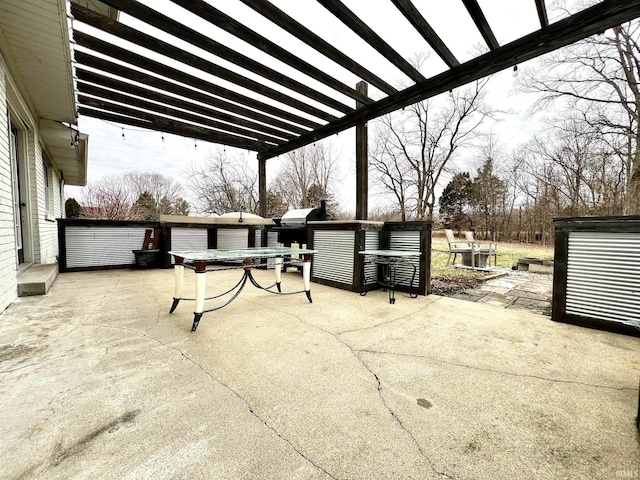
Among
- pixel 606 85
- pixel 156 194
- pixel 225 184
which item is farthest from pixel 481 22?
pixel 156 194

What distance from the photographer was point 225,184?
1485 centimetres

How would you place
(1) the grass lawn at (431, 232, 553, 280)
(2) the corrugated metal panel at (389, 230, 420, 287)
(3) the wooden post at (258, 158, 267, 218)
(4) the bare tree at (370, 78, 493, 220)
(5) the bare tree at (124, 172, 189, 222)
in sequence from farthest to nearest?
(5) the bare tree at (124, 172, 189, 222)
(4) the bare tree at (370, 78, 493, 220)
(3) the wooden post at (258, 158, 267, 218)
(1) the grass lawn at (431, 232, 553, 280)
(2) the corrugated metal panel at (389, 230, 420, 287)

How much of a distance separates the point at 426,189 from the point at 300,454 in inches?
607

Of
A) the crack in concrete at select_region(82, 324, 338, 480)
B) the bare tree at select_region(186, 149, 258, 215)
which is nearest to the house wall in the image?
the crack in concrete at select_region(82, 324, 338, 480)

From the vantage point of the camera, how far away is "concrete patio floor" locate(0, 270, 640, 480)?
3.35ft

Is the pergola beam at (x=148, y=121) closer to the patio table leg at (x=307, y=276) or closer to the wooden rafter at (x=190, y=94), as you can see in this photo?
the wooden rafter at (x=190, y=94)

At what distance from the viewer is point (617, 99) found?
7.94 meters

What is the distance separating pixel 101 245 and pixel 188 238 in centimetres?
176

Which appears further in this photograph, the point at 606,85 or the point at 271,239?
the point at 606,85

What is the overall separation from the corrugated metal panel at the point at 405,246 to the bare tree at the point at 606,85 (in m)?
7.47

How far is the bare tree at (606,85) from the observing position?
7168mm

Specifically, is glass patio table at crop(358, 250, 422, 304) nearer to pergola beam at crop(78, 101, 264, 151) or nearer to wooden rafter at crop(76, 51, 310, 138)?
wooden rafter at crop(76, 51, 310, 138)

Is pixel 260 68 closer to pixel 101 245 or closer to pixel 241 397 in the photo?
pixel 241 397

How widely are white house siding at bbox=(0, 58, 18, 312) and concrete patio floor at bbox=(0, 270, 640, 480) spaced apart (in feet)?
1.47
